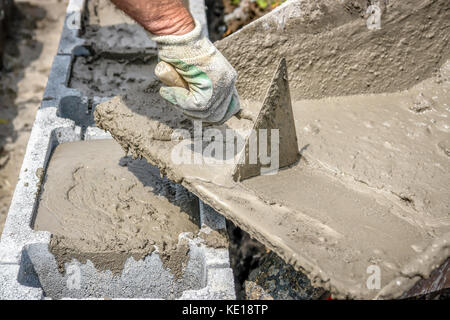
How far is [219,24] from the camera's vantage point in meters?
5.06

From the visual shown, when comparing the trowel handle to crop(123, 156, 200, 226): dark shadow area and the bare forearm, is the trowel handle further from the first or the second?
crop(123, 156, 200, 226): dark shadow area

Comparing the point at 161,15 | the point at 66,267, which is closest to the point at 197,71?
the point at 161,15

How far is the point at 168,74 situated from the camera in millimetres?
2141

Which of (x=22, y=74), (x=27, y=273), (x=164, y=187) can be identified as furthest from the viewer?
(x=22, y=74)

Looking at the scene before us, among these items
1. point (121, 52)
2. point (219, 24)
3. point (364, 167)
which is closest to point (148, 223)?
point (364, 167)

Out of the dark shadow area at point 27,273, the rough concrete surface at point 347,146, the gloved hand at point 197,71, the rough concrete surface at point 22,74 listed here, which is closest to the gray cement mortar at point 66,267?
the dark shadow area at point 27,273

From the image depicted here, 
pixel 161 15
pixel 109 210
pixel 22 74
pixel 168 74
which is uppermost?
pixel 161 15

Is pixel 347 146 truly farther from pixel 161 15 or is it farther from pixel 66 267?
pixel 66 267

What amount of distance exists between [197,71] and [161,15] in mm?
275

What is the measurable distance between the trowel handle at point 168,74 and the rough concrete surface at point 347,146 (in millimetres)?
376

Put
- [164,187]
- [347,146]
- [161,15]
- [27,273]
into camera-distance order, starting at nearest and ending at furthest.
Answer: [161,15] → [27,273] → [347,146] → [164,187]

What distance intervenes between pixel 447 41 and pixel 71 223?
243cm

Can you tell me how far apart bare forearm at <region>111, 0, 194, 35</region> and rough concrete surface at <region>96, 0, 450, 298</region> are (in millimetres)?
576

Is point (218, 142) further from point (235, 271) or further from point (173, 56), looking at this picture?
point (235, 271)
